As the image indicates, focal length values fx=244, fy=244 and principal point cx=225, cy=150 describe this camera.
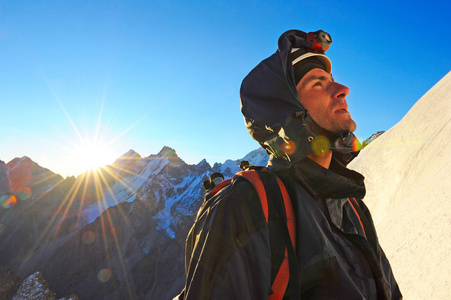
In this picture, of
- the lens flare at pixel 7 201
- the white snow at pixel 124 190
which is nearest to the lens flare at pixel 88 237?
the white snow at pixel 124 190

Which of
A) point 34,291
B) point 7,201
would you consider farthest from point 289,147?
point 7,201

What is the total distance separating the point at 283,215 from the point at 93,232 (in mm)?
120778

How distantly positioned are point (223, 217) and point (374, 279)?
58.9 inches

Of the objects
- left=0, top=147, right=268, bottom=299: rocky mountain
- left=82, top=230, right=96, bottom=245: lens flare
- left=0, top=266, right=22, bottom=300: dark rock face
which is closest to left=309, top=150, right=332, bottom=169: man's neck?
left=0, top=147, right=268, bottom=299: rocky mountain

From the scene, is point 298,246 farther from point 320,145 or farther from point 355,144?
point 355,144

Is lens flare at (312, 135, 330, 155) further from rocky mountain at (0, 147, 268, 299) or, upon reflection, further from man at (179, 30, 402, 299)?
rocky mountain at (0, 147, 268, 299)

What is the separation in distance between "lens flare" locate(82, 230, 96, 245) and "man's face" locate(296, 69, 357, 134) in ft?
394

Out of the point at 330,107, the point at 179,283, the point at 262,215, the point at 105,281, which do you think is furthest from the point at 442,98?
the point at 105,281

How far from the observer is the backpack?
62.6 inches

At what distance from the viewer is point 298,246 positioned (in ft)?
5.75

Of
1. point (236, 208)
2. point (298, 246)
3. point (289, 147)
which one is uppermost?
point (289, 147)

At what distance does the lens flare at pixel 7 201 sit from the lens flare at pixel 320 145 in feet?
467

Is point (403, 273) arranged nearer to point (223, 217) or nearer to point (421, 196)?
point (421, 196)

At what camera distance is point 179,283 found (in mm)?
93562
